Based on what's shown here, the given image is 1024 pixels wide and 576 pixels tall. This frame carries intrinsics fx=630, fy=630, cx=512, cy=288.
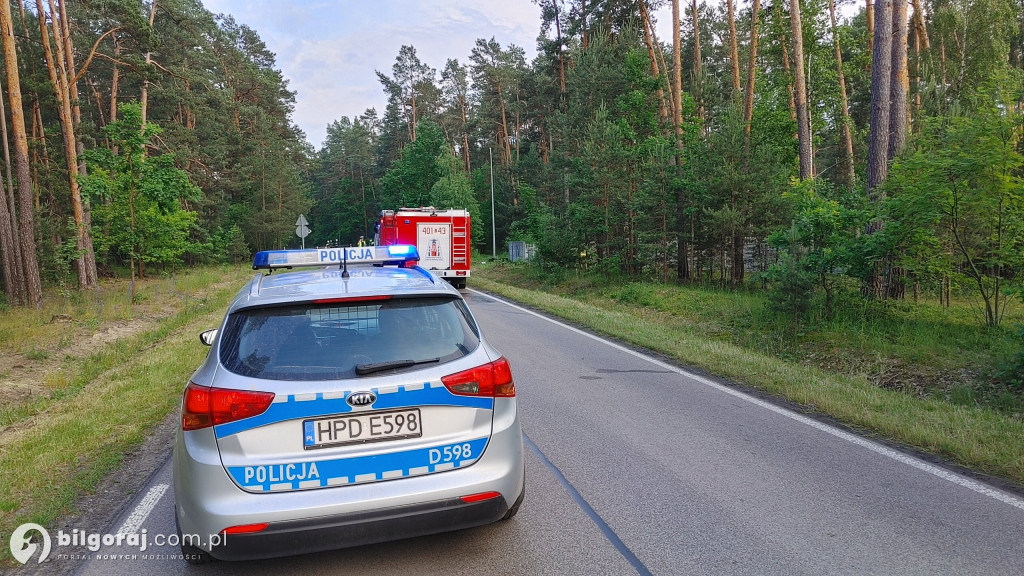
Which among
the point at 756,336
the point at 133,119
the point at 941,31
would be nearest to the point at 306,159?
the point at 133,119

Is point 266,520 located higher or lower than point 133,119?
lower

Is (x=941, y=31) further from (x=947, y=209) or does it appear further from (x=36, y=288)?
(x=36, y=288)

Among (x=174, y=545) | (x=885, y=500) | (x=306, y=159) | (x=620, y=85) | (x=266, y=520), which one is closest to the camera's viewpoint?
(x=266, y=520)

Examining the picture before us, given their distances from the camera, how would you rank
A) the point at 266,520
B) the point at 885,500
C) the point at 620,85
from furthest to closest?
the point at 620,85, the point at 885,500, the point at 266,520

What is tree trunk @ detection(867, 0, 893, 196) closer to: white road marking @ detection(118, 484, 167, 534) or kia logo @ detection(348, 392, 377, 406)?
kia logo @ detection(348, 392, 377, 406)

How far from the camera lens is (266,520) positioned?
296 centimetres

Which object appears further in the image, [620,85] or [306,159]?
[306,159]

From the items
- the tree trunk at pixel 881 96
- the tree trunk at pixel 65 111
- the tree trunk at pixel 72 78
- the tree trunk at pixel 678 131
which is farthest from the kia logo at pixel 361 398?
the tree trunk at pixel 72 78

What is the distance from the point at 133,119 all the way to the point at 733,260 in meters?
18.7

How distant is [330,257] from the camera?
16.0 ft

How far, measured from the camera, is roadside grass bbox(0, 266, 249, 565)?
184 inches

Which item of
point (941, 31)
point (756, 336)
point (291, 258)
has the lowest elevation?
point (756, 336)

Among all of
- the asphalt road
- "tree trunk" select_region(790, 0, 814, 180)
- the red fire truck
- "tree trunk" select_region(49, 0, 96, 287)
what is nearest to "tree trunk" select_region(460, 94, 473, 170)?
the red fire truck

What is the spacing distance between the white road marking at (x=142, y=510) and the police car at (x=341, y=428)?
1118mm
